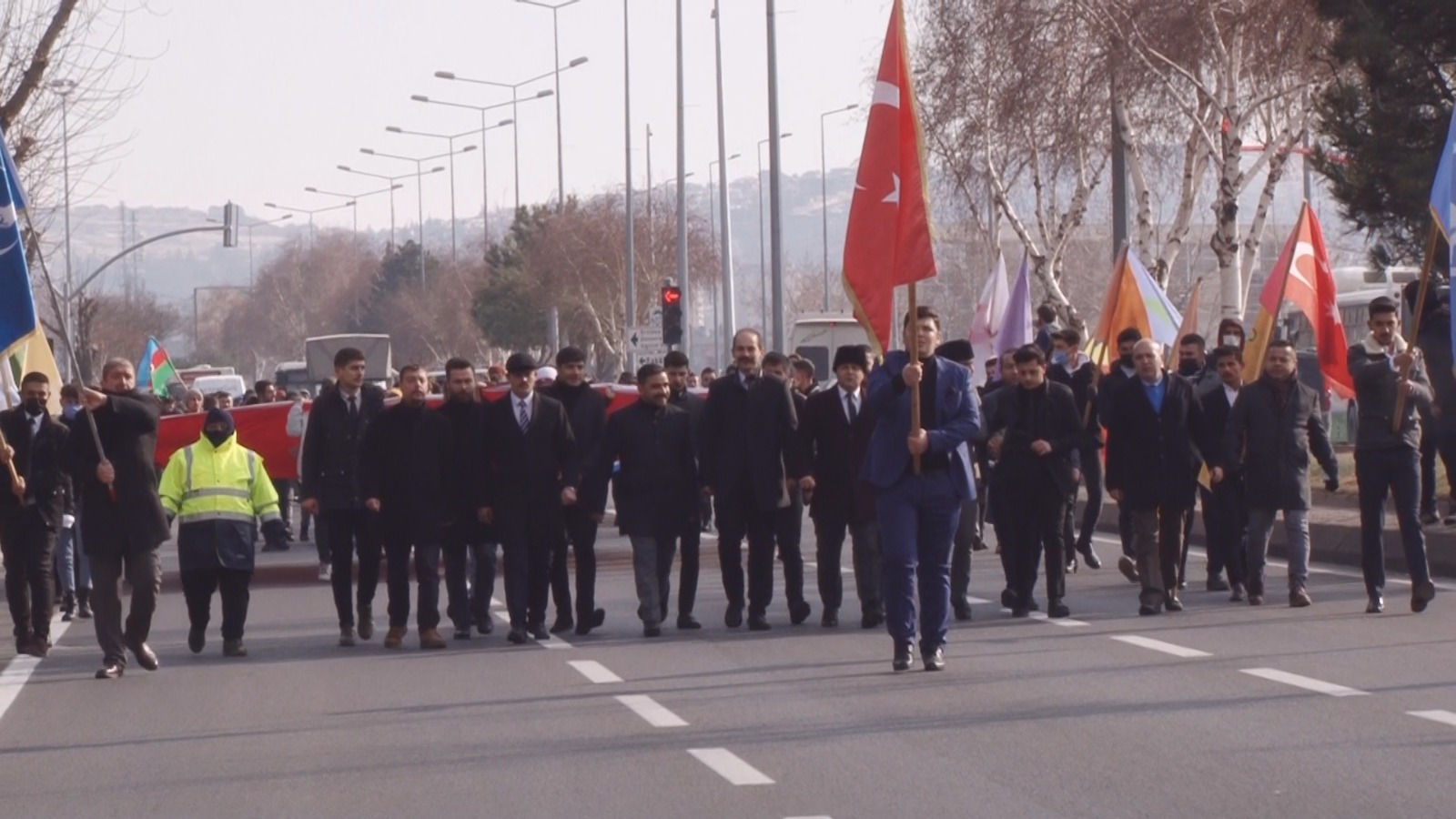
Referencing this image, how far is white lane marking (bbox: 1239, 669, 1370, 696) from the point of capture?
10.7m

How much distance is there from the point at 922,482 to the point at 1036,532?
2.97 m

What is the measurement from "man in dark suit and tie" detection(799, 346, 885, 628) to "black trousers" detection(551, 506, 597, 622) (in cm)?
142

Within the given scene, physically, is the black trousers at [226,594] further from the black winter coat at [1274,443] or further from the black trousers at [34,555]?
the black winter coat at [1274,443]

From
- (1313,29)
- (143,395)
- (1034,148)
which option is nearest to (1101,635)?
(143,395)

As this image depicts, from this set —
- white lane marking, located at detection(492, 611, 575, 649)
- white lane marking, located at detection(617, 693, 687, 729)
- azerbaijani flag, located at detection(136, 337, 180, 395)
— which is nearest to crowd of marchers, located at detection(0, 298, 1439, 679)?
white lane marking, located at detection(492, 611, 575, 649)

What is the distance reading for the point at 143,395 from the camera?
13.1 meters

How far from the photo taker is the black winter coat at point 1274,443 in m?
14.7

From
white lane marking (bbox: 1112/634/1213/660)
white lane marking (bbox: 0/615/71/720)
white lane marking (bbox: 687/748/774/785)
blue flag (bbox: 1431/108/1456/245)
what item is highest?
blue flag (bbox: 1431/108/1456/245)

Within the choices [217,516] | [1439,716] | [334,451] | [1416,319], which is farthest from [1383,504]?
[217,516]

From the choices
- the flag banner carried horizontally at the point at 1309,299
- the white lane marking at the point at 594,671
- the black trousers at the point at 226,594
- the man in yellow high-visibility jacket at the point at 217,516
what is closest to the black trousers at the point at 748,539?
the white lane marking at the point at 594,671

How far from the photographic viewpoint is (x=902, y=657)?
1198cm

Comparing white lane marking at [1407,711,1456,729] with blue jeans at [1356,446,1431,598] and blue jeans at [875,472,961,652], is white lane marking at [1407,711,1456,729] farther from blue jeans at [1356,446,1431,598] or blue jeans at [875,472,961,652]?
blue jeans at [1356,446,1431,598]

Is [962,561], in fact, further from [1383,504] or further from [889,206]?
[889,206]

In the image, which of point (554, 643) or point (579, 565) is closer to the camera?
point (554, 643)
